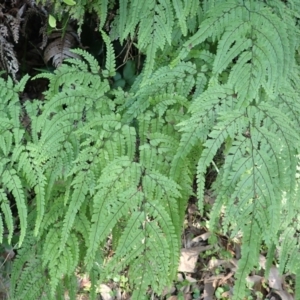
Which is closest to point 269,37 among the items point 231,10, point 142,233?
point 231,10

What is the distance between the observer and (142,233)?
1281mm

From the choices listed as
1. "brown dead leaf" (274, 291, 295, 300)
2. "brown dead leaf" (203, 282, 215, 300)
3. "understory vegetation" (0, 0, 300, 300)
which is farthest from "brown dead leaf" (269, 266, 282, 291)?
"understory vegetation" (0, 0, 300, 300)

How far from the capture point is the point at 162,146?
4.48ft

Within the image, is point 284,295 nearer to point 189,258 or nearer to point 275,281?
point 275,281

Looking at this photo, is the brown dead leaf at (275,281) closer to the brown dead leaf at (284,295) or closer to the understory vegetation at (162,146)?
the brown dead leaf at (284,295)

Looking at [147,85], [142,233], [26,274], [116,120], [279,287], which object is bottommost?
[279,287]

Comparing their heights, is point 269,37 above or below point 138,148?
above

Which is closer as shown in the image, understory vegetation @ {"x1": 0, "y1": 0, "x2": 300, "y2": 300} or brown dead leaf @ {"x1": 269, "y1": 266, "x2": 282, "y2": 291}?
understory vegetation @ {"x1": 0, "y1": 0, "x2": 300, "y2": 300}

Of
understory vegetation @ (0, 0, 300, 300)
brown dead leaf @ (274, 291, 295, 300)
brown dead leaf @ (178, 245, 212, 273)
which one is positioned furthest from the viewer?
brown dead leaf @ (178, 245, 212, 273)

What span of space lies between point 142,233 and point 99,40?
1209mm

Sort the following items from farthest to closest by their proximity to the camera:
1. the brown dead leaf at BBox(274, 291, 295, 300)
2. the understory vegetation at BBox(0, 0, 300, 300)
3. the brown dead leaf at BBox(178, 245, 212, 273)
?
the brown dead leaf at BBox(178, 245, 212, 273), the brown dead leaf at BBox(274, 291, 295, 300), the understory vegetation at BBox(0, 0, 300, 300)

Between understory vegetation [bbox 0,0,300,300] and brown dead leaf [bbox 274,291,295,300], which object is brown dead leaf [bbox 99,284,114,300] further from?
brown dead leaf [bbox 274,291,295,300]

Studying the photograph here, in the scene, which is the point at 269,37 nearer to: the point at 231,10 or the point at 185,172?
the point at 231,10

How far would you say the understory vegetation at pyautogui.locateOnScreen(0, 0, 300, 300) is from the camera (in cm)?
119
